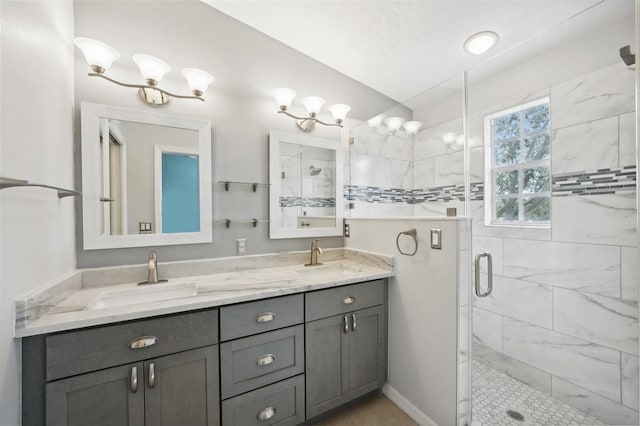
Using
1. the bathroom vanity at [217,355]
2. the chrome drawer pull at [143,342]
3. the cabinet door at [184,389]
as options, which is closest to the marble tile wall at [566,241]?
the bathroom vanity at [217,355]

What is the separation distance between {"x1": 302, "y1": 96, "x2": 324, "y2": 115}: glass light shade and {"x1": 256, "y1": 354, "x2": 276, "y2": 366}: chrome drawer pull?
179 cm

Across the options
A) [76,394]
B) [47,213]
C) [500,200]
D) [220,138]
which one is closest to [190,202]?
[220,138]

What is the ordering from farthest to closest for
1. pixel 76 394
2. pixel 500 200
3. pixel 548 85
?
pixel 500 200 → pixel 548 85 → pixel 76 394

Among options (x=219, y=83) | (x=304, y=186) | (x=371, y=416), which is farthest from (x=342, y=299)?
(x=219, y=83)

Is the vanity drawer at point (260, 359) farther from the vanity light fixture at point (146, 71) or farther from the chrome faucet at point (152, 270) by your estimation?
the vanity light fixture at point (146, 71)

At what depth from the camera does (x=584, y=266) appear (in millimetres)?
1687

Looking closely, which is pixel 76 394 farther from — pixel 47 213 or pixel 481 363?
pixel 481 363

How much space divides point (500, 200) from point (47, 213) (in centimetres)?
285

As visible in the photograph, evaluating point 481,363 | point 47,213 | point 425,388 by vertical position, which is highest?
point 47,213

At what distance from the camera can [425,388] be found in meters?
1.61

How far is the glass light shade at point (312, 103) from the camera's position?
210 centimetres

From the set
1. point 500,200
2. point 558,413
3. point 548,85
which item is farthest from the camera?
point 500,200

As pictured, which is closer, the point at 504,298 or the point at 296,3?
the point at 296,3

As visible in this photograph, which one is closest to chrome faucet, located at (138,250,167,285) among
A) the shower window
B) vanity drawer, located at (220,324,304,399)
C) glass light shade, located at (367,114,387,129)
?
vanity drawer, located at (220,324,304,399)
